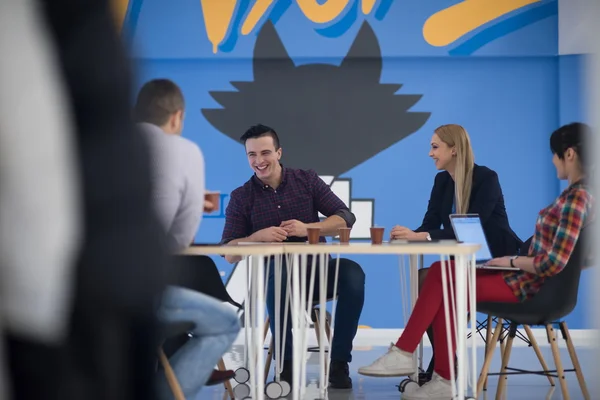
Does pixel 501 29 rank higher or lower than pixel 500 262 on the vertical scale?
higher

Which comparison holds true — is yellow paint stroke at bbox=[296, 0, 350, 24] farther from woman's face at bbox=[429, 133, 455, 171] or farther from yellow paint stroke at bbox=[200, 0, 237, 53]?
woman's face at bbox=[429, 133, 455, 171]

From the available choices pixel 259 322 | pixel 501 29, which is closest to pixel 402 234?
pixel 259 322

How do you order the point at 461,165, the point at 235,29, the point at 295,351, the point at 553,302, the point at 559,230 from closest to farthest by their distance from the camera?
the point at 295,351 → the point at 559,230 → the point at 553,302 → the point at 461,165 → the point at 235,29

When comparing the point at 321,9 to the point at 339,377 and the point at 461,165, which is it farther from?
the point at 339,377

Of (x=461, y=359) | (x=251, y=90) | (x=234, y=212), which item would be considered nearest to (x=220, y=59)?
(x=251, y=90)

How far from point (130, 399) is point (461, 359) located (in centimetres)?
228

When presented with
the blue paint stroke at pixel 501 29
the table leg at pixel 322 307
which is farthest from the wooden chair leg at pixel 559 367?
the blue paint stroke at pixel 501 29

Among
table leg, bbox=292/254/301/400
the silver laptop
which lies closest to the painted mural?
the silver laptop

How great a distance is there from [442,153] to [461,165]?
0.41 feet

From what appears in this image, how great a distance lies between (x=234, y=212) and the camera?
12.6ft

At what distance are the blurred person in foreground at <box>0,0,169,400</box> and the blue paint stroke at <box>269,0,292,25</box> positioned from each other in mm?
5569

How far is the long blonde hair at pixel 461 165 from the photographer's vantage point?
3.57m

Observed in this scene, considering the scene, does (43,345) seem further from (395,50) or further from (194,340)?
(395,50)

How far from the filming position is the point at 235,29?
582 centimetres
